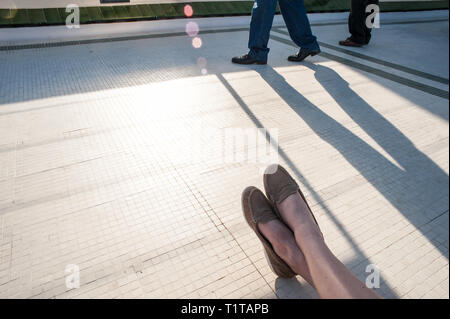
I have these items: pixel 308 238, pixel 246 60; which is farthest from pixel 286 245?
pixel 246 60

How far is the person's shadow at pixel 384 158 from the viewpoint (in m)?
1.40

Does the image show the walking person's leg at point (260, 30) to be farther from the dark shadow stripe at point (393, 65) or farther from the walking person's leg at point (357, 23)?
the walking person's leg at point (357, 23)

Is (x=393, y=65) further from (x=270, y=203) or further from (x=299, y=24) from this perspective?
(x=270, y=203)

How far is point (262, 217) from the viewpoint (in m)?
1.17

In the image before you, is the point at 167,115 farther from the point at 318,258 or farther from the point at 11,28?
the point at 11,28

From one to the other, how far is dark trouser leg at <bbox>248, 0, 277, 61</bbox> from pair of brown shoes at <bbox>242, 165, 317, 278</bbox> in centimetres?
215

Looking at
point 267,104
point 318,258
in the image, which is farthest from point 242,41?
point 318,258

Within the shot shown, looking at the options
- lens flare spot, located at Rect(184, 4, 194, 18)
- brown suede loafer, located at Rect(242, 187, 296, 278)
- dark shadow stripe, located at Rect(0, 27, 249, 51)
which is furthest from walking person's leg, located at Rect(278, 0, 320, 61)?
brown suede loafer, located at Rect(242, 187, 296, 278)

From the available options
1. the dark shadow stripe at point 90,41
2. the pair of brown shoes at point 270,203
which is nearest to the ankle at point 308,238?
the pair of brown shoes at point 270,203

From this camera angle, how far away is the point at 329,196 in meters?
1.46

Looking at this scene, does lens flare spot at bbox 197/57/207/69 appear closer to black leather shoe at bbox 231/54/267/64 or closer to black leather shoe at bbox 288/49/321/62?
black leather shoe at bbox 231/54/267/64

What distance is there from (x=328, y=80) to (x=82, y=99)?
7.57ft

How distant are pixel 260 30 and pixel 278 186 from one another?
2.30 metres

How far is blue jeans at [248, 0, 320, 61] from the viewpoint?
2924 mm
